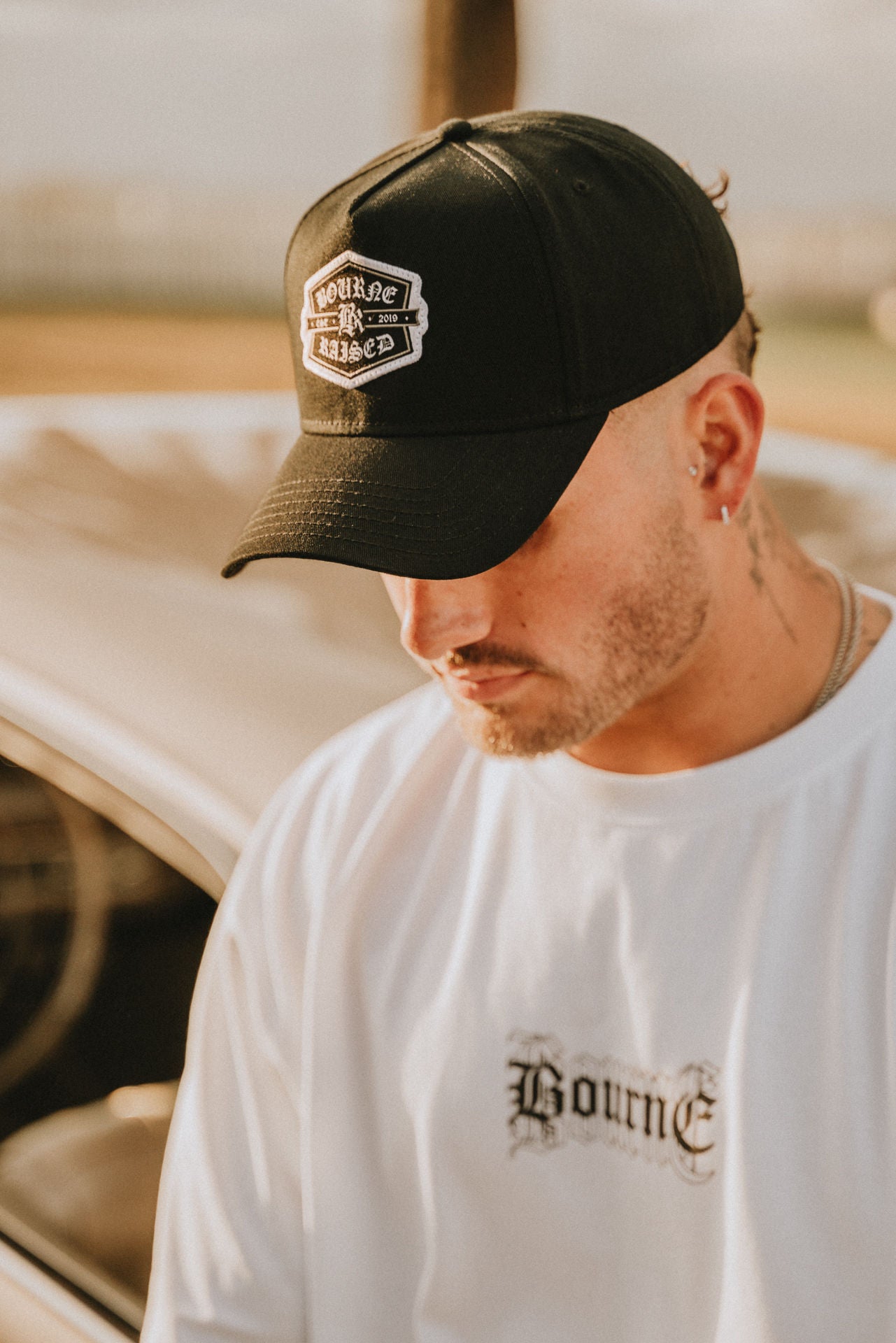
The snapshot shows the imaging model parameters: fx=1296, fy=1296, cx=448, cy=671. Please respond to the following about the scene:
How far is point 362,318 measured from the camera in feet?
3.80

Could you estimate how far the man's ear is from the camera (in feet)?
4.04

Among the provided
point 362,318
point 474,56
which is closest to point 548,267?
point 362,318

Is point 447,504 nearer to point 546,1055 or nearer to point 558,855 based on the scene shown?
point 558,855

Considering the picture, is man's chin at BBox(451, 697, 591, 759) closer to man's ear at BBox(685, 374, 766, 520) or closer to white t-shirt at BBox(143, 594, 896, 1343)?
white t-shirt at BBox(143, 594, 896, 1343)

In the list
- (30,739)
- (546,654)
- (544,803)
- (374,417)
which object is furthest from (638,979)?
(30,739)

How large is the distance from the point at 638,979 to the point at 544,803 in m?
0.21

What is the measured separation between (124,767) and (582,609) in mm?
723

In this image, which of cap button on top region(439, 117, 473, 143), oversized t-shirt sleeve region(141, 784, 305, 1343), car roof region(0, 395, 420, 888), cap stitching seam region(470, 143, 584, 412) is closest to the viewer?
cap stitching seam region(470, 143, 584, 412)

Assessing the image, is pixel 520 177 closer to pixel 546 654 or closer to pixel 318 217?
pixel 318 217

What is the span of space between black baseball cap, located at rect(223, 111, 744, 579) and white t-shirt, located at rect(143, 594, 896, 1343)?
0.33m

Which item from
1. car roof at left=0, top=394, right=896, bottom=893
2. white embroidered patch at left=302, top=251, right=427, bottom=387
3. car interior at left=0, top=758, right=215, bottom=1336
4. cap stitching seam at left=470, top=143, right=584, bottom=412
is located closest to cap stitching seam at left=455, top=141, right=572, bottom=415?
cap stitching seam at left=470, top=143, right=584, bottom=412

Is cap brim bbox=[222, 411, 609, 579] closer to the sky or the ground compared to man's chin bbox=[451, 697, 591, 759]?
closer to the sky

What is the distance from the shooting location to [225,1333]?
1.41 meters

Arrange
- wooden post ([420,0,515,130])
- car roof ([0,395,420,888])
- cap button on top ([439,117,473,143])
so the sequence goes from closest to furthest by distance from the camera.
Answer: cap button on top ([439,117,473,143]), car roof ([0,395,420,888]), wooden post ([420,0,515,130])
